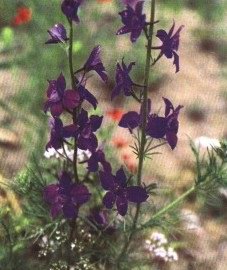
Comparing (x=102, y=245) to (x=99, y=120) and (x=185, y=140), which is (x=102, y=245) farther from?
(x=185, y=140)

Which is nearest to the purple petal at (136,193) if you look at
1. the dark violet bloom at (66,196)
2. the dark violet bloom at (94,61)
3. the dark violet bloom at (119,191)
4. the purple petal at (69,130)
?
the dark violet bloom at (119,191)

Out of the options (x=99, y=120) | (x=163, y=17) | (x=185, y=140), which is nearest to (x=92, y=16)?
(x=163, y=17)

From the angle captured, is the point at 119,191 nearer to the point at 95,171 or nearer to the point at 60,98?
the point at 95,171

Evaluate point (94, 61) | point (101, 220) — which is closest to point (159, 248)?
point (101, 220)

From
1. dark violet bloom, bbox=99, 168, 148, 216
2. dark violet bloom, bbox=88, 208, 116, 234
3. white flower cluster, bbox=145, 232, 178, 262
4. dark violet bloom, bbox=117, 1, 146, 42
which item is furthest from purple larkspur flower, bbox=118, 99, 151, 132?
white flower cluster, bbox=145, 232, 178, 262

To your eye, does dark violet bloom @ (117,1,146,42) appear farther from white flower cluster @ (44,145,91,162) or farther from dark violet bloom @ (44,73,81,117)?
white flower cluster @ (44,145,91,162)
